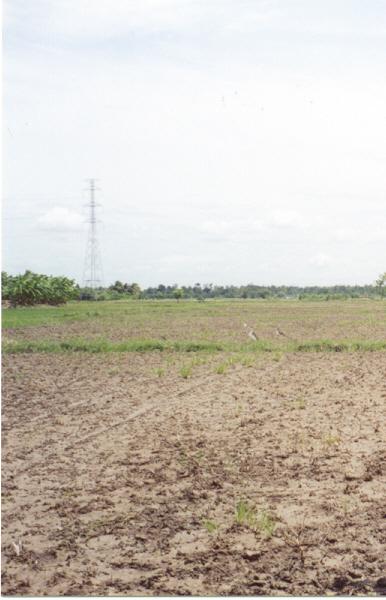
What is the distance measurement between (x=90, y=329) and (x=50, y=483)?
866 inches

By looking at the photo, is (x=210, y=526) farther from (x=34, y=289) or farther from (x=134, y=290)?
(x=134, y=290)

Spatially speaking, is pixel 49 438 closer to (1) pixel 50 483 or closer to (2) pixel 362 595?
(1) pixel 50 483

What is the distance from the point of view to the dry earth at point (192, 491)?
4590 mm

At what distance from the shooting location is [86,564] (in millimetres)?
4695

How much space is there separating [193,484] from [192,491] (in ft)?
0.72

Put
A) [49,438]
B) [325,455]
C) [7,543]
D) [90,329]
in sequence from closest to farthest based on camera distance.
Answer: [7,543], [325,455], [49,438], [90,329]

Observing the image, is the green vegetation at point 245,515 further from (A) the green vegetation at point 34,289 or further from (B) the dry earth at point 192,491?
(A) the green vegetation at point 34,289

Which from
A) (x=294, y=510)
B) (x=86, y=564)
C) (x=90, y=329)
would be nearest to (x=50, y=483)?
(x=86, y=564)

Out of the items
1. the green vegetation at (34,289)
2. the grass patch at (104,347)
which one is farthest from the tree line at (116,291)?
the grass patch at (104,347)

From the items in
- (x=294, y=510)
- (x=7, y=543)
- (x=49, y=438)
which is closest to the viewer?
(x=7, y=543)

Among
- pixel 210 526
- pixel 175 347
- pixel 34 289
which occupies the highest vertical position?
pixel 34 289

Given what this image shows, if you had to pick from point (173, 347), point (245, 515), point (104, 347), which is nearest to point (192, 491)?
point (245, 515)

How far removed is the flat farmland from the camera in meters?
4.61

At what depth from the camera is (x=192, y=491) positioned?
629 cm
